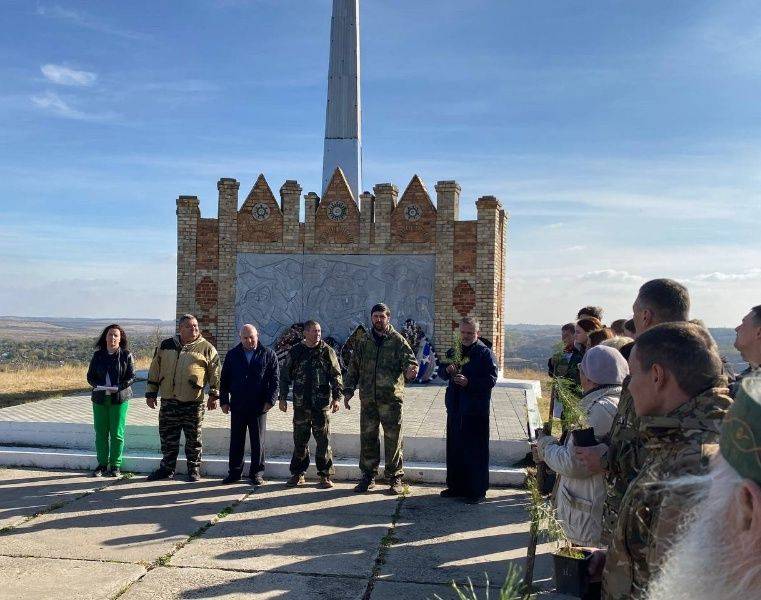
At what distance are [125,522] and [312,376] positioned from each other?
2.40 meters

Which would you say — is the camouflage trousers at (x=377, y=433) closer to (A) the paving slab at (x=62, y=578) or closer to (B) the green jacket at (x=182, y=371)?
(B) the green jacket at (x=182, y=371)

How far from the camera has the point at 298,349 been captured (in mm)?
8047

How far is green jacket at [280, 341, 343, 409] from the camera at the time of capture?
25.7ft

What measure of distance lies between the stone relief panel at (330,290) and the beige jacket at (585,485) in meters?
12.8

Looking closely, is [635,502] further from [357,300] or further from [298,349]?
[357,300]

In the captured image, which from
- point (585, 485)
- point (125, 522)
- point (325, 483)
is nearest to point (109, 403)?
point (125, 522)

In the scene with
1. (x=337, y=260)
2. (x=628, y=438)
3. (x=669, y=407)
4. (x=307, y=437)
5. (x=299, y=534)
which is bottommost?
(x=299, y=534)

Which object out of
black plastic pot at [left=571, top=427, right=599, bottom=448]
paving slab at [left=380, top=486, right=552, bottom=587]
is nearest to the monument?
paving slab at [left=380, top=486, right=552, bottom=587]

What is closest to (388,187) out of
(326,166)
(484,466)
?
(326,166)

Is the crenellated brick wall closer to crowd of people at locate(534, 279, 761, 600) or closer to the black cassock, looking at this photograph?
the black cassock

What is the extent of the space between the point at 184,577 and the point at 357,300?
40.2 feet

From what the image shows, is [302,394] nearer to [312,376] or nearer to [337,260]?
[312,376]

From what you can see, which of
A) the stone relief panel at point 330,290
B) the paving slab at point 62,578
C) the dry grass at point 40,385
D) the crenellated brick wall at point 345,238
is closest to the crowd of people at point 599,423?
the paving slab at point 62,578

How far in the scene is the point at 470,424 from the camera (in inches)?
291
